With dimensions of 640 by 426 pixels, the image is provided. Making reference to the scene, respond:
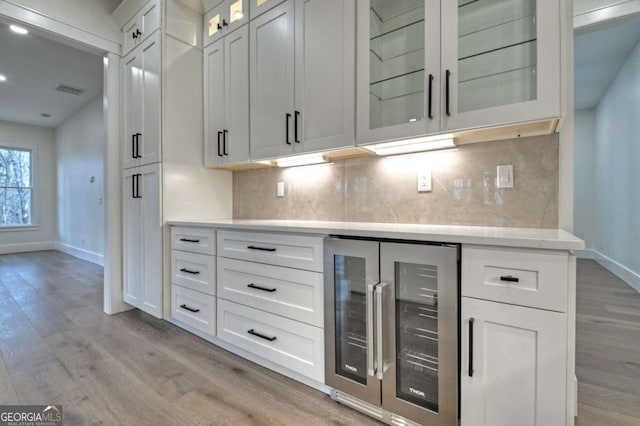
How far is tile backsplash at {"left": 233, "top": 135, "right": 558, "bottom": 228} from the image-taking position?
149 cm

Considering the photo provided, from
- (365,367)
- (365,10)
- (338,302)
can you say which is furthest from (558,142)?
(365,367)

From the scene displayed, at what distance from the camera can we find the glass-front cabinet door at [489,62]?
51.5 inches

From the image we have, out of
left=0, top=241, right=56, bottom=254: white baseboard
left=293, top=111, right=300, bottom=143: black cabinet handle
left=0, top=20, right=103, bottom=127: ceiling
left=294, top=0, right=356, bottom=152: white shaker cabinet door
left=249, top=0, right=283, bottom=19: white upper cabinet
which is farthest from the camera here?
left=0, top=241, right=56, bottom=254: white baseboard

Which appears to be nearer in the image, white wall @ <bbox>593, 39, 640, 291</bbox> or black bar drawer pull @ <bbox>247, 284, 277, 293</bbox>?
black bar drawer pull @ <bbox>247, 284, 277, 293</bbox>

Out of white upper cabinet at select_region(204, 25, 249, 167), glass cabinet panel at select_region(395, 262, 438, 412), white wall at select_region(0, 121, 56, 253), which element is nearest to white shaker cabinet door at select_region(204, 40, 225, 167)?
white upper cabinet at select_region(204, 25, 249, 167)

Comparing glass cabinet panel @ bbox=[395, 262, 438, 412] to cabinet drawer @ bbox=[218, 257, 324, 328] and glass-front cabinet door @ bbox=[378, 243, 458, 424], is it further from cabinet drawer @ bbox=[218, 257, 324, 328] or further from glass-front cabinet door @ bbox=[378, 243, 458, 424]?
cabinet drawer @ bbox=[218, 257, 324, 328]

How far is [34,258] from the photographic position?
5594mm

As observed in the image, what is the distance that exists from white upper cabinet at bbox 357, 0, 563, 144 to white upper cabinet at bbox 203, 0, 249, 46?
1.06m

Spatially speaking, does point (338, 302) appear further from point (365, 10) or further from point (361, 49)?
point (365, 10)

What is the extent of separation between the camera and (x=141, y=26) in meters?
2.59

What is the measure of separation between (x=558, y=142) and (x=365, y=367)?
4.71 ft

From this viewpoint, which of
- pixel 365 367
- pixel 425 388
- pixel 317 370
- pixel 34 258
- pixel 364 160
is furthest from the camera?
pixel 34 258

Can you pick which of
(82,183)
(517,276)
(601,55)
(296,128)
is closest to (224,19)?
(296,128)

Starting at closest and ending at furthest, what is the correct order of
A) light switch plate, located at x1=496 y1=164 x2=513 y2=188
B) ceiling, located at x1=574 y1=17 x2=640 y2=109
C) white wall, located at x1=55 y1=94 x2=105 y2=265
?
light switch plate, located at x1=496 y1=164 x2=513 y2=188, ceiling, located at x1=574 y1=17 x2=640 y2=109, white wall, located at x1=55 y1=94 x2=105 y2=265
